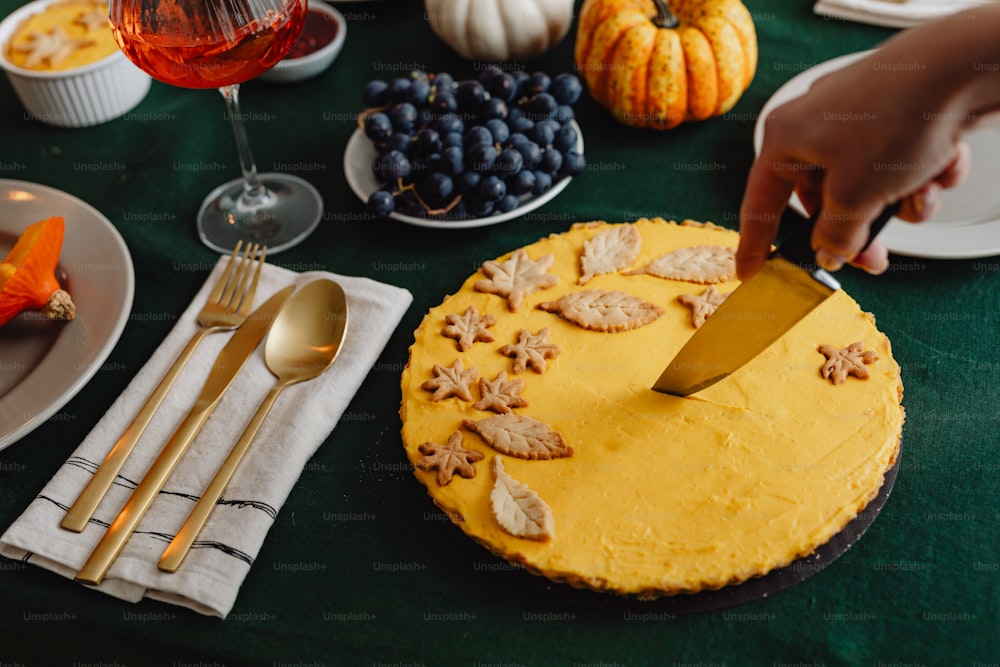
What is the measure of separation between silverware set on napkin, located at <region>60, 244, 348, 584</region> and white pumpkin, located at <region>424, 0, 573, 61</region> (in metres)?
0.64

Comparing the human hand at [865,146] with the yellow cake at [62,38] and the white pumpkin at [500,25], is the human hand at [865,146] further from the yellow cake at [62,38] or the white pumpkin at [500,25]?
the yellow cake at [62,38]

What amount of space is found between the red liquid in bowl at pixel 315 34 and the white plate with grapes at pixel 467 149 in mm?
342

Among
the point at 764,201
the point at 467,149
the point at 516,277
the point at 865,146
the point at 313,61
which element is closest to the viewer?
the point at 865,146

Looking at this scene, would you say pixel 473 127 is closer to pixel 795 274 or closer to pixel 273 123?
pixel 273 123

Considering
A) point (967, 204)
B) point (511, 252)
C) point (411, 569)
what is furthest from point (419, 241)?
point (967, 204)

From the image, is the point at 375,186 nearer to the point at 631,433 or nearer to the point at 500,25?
the point at 500,25

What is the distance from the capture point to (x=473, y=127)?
4.55 feet

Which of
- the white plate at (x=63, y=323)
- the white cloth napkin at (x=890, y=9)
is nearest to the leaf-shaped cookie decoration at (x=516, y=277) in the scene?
the white plate at (x=63, y=323)

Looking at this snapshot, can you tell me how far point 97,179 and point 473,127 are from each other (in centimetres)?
75

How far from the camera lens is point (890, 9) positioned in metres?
1.74

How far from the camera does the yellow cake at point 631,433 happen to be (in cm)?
94

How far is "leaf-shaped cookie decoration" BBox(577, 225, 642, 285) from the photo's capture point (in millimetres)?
1239

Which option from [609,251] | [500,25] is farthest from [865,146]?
[500,25]

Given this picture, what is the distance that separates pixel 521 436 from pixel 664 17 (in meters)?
0.91
